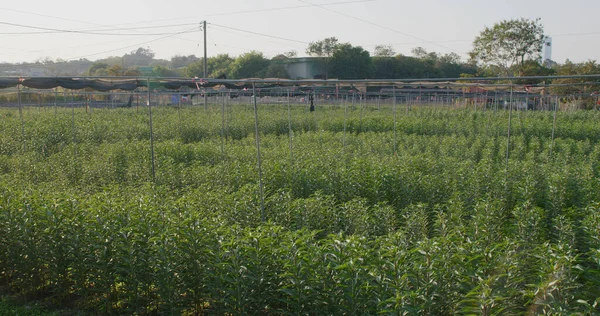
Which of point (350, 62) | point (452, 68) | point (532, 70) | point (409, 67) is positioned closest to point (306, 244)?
point (532, 70)

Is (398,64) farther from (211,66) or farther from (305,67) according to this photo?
(211,66)

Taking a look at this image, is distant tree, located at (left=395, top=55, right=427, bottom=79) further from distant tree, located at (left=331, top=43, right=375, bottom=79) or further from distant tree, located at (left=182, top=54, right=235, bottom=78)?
distant tree, located at (left=182, top=54, right=235, bottom=78)

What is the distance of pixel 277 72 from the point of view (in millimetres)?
71812

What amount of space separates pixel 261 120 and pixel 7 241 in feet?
54.0

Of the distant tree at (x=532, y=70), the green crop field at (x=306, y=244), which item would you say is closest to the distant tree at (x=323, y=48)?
the distant tree at (x=532, y=70)

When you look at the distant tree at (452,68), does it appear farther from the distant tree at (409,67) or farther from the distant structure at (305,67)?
the distant structure at (305,67)

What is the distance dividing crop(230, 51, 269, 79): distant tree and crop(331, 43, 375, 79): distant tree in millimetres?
10671

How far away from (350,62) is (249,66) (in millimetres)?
15089

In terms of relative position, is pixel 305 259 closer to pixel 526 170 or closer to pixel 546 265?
pixel 546 265

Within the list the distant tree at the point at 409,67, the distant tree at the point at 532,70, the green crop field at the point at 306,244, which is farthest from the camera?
the distant tree at the point at 409,67

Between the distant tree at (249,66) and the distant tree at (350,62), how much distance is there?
10.7 metres

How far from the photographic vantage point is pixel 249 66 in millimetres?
74500

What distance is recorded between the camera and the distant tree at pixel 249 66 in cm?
7406

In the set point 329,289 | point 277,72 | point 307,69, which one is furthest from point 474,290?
point 307,69
